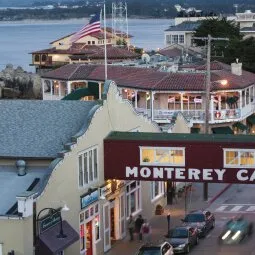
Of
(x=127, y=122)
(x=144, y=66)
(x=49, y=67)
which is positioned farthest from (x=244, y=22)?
(x=127, y=122)

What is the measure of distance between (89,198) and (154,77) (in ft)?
112

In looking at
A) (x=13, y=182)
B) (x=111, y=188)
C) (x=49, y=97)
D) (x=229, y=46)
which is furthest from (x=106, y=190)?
(x=229, y=46)

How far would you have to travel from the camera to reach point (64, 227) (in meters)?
35.1

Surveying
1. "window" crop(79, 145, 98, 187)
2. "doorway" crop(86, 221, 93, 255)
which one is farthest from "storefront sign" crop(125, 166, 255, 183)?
"doorway" crop(86, 221, 93, 255)

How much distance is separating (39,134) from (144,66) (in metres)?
42.2

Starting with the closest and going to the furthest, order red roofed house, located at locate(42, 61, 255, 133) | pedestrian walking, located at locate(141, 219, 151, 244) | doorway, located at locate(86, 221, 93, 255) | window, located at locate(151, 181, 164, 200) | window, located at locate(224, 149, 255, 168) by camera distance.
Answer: window, located at locate(224, 149, 255, 168) → doorway, located at locate(86, 221, 93, 255) → pedestrian walking, located at locate(141, 219, 151, 244) → window, located at locate(151, 181, 164, 200) → red roofed house, located at locate(42, 61, 255, 133)

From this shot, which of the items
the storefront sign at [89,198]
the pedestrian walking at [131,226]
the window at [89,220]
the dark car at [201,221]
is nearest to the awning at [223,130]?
the dark car at [201,221]

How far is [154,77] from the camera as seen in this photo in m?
71.2

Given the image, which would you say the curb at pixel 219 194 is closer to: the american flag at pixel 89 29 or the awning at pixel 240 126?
the american flag at pixel 89 29

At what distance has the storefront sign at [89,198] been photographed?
3735cm

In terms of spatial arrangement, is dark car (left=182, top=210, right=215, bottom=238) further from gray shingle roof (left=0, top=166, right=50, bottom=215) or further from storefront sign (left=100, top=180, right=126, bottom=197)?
gray shingle roof (left=0, top=166, right=50, bottom=215)

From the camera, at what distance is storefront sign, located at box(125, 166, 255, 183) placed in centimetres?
3825

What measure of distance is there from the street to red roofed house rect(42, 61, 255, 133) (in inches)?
567

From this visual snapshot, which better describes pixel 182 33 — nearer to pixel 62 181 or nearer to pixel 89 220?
pixel 89 220
